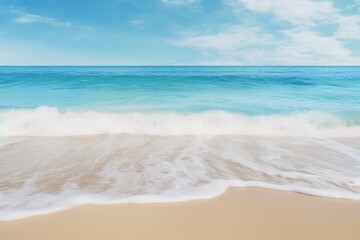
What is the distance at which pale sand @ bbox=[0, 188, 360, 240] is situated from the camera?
2129 mm

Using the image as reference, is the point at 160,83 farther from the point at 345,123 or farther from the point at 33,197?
the point at 33,197

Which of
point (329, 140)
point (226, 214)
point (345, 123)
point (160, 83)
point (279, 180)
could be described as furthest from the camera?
point (160, 83)

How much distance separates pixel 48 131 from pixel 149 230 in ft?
16.0

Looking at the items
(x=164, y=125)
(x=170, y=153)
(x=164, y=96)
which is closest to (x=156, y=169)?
(x=170, y=153)

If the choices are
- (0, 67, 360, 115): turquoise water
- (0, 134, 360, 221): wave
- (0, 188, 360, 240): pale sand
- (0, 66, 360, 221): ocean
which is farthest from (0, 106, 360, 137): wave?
(0, 188, 360, 240): pale sand

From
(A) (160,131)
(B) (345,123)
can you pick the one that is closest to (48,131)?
(A) (160,131)

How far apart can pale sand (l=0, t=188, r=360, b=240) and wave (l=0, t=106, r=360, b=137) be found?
3689 mm

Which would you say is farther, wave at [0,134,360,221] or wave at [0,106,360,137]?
wave at [0,106,360,137]

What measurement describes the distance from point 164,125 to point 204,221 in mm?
4452

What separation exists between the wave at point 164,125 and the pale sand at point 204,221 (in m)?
3.69

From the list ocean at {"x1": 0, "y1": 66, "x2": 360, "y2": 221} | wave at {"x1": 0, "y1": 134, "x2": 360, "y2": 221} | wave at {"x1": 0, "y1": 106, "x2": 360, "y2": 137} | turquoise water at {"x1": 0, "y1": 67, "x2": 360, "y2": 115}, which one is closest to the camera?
wave at {"x1": 0, "y1": 134, "x2": 360, "y2": 221}

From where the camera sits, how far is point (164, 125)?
6.68 m

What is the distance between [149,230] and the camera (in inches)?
86.0

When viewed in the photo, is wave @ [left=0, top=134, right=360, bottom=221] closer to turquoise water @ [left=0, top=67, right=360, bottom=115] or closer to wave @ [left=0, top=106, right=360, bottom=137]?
wave @ [left=0, top=106, right=360, bottom=137]
